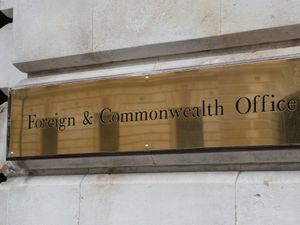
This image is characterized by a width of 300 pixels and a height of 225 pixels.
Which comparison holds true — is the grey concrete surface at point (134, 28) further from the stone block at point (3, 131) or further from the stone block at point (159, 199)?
the stone block at point (159, 199)

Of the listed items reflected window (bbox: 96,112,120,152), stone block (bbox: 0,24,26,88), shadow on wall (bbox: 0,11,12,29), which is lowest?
reflected window (bbox: 96,112,120,152)

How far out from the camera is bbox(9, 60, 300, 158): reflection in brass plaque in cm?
489

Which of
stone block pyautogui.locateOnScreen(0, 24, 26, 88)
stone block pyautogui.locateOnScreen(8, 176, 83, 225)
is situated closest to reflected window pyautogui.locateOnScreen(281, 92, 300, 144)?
stone block pyautogui.locateOnScreen(8, 176, 83, 225)

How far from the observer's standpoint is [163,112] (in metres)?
5.40

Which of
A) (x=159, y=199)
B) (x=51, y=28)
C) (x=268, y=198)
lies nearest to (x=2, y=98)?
(x=51, y=28)

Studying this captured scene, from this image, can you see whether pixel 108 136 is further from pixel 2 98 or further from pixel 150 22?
pixel 2 98

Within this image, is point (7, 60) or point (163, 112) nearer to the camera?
point (163, 112)

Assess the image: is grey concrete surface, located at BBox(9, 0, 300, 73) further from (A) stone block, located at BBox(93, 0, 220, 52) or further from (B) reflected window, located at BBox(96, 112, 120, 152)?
(B) reflected window, located at BBox(96, 112, 120, 152)

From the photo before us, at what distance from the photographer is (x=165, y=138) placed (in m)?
5.36

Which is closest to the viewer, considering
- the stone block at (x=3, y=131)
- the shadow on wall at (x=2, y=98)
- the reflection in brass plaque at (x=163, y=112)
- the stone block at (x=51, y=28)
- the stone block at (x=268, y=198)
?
the stone block at (x=268, y=198)

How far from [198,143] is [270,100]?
0.65 metres

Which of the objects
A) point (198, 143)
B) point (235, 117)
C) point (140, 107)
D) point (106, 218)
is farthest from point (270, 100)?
point (106, 218)

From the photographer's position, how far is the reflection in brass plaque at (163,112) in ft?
16.0

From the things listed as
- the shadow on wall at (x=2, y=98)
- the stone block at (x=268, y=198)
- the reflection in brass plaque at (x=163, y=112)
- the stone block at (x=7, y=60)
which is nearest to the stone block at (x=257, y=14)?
the reflection in brass plaque at (x=163, y=112)
